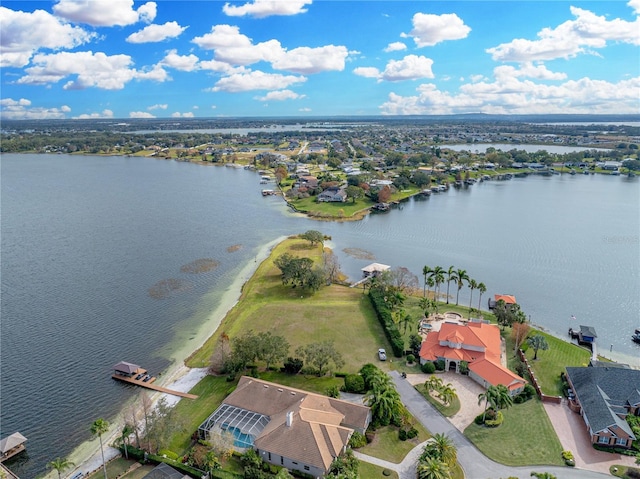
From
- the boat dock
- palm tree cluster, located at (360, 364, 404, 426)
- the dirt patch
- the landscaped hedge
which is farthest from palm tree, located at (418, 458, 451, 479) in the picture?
the dirt patch

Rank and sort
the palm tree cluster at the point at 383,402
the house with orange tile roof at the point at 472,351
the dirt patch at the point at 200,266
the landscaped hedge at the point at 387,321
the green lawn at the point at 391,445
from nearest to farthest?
the green lawn at the point at 391,445, the palm tree cluster at the point at 383,402, the house with orange tile roof at the point at 472,351, the landscaped hedge at the point at 387,321, the dirt patch at the point at 200,266

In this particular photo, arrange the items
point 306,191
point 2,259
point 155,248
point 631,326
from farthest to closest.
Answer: point 306,191, point 155,248, point 2,259, point 631,326

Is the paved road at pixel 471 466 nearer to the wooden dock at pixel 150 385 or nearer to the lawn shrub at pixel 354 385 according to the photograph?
the lawn shrub at pixel 354 385

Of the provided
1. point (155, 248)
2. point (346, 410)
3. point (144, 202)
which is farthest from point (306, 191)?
point (346, 410)

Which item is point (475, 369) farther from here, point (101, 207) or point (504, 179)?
point (504, 179)

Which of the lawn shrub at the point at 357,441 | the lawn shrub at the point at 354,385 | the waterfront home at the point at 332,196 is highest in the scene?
the waterfront home at the point at 332,196

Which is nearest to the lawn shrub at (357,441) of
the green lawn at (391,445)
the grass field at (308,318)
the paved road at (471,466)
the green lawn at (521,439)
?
the green lawn at (391,445)
